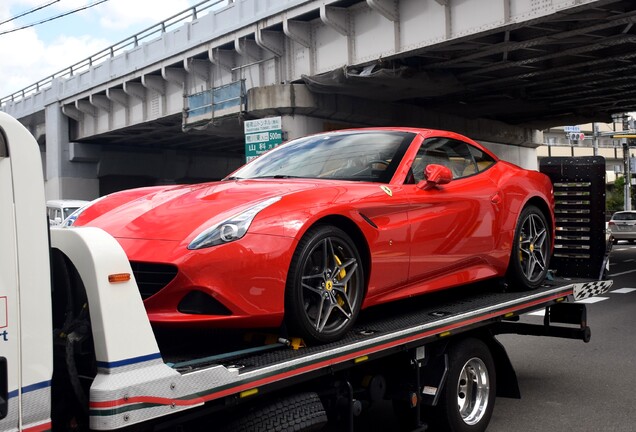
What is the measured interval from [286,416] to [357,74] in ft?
54.3

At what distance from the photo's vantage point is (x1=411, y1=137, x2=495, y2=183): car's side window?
17.0 feet

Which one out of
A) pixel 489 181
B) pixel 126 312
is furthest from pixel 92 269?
pixel 489 181

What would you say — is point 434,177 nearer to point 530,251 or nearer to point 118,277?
point 530,251

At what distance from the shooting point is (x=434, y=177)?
4816 mm

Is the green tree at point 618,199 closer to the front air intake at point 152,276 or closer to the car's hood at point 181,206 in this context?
the car's hood at point 181,206

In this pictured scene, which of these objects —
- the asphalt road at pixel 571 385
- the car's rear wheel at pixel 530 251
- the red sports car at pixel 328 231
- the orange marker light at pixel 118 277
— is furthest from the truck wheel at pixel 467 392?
the orange marker light at pixel 118 277

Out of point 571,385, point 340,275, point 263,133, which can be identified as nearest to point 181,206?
point 340,275

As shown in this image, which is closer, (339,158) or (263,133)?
(339,158)

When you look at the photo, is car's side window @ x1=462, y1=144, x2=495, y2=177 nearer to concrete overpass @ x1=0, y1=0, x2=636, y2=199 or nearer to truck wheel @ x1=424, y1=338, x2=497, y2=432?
truck wheel @ x1=424, y1=338, x2=497, y2=432

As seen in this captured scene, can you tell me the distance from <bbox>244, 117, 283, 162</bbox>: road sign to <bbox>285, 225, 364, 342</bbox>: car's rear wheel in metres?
17.4

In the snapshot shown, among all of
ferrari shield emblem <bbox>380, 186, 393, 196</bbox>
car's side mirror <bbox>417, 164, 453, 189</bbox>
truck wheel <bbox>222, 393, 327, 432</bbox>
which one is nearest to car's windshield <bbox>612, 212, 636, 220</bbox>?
car's side mirror <bbox>417, 164, 453, 189</bbox>

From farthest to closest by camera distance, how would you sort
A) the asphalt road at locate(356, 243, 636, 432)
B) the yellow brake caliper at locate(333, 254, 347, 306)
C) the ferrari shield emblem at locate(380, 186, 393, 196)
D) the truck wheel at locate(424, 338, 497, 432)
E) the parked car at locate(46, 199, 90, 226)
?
the parked car at locate(46, 199, 90, 226) → the asphalt road at locate(356, 243, 636, 432) → the truck wheel at locate(424, 338, 497, 432) → the ferrari shield emblem at locate(380, 186, 393, 196) → the yellow brake caliper at locate(333, 254, 347, 306)

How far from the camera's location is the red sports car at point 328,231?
11.2 ft

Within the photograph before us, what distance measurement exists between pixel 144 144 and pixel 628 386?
32638 millimetres
